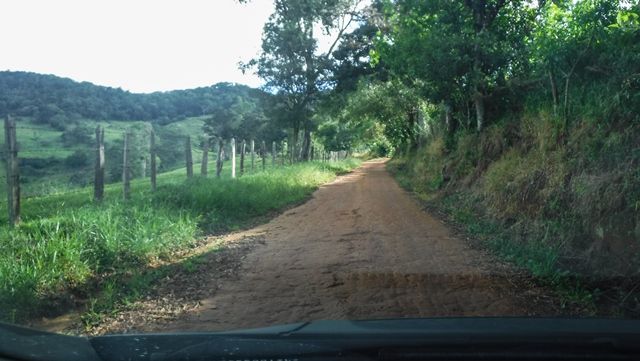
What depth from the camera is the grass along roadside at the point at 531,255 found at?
19.1 ft

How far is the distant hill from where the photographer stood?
922 inches

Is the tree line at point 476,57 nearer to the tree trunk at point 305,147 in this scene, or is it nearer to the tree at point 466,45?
the tree at point 466,45

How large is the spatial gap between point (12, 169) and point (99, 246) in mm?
3218

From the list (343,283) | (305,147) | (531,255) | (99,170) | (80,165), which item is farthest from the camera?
(305,147)

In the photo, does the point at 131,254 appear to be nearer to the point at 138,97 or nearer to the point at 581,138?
the point at 581,138

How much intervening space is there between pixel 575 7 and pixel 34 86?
25500 mm

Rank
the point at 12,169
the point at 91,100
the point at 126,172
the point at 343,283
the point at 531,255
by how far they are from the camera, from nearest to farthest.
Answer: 1. the point at 343,283
2. the point at 531,255
3. the point at 12,169
4. the point at 126,172
5. the point at 91,100

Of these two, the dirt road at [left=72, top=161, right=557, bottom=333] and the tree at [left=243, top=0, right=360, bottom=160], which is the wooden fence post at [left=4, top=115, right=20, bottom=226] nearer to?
the dirt road at [left=72, top=161, right=557, bottom=333]

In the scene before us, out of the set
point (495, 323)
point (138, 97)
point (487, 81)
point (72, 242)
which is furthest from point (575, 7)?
point (138, 97)

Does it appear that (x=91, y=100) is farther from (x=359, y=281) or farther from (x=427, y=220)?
(x=359, y=281)

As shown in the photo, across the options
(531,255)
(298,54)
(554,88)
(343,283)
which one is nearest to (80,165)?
(298,54)

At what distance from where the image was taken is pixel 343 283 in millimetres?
6500

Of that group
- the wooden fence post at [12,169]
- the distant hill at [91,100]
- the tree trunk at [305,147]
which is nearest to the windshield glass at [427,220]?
the wooden fence post at [12,169]

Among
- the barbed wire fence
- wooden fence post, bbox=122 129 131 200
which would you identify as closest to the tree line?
the barbed wire fence
